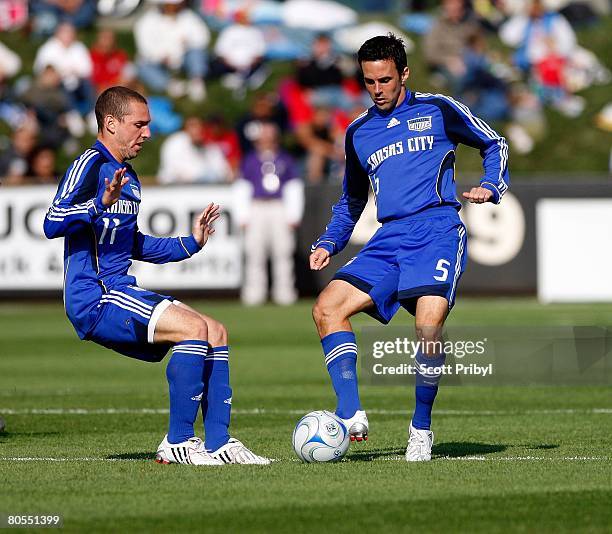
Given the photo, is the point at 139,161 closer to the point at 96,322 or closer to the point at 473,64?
the point at 473,64

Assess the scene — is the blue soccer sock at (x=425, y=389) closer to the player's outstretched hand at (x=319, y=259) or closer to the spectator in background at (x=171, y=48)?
the player's outstretched hand at (x=319, y=259)

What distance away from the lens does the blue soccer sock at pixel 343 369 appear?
26.1ft

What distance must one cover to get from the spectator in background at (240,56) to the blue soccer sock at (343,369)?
18428 mm

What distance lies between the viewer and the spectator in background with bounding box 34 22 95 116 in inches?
986

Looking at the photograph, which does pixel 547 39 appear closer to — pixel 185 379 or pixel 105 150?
pixel 105 150

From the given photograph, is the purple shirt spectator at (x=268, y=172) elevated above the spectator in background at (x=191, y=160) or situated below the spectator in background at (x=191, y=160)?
below

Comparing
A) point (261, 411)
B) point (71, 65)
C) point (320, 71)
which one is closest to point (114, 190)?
point (261, 411)

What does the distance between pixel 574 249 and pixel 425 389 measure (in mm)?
13460

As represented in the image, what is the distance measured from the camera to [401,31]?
27516 mm

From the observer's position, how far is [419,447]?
7734 mm

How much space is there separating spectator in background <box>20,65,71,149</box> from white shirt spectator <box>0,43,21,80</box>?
158cm

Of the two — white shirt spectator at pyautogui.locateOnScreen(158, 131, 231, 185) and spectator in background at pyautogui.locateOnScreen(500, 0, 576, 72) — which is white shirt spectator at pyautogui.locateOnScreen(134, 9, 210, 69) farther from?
spectator in background at pyautogui.locateOnScreen(500, 0, 576, 72)

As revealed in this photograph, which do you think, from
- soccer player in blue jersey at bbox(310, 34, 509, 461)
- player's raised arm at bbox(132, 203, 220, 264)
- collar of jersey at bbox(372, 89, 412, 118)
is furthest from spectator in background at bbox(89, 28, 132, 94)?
player's raised arm at bbox(132, 203, 220, 264)

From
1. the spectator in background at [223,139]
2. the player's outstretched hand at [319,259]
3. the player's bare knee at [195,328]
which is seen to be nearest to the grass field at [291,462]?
the player's bare knee at [195,328]
